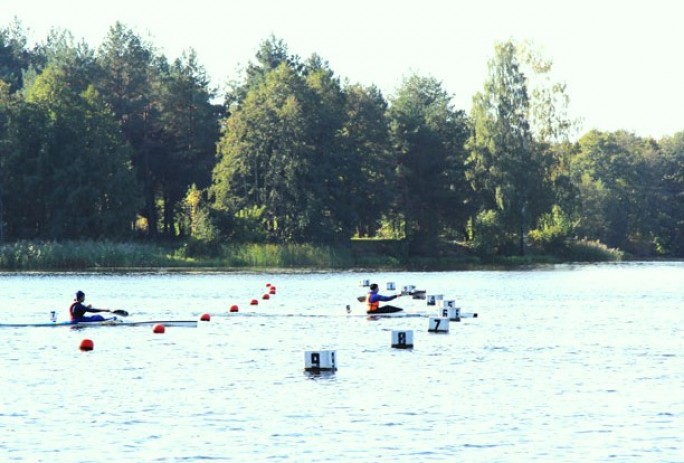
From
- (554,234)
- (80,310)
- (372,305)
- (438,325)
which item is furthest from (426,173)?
(80,310)

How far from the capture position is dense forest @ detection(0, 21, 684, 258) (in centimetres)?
10800

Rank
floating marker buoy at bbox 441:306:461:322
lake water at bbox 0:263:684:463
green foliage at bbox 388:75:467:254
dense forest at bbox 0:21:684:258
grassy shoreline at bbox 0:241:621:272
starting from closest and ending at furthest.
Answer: lake water at bbox 0:263:684:463
floating marker buoy at bbox 441:306:461:322
grassy shoreline at bbox 0:241:621:272
dense forest at bbox 0:21:684:258
green foliage at bbox 388:75:467:254

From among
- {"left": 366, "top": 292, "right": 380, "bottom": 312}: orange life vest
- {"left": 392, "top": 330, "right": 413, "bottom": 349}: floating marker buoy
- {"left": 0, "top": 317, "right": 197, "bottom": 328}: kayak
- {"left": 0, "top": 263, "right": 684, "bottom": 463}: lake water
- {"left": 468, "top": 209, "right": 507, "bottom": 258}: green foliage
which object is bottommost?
{"left": 0, "top": 263, "right": 684, "bottom": 463}: lake water

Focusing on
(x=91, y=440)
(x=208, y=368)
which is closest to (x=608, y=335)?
(x=208, y=368)

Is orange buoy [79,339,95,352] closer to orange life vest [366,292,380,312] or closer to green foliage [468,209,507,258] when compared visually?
orange life vest [366,292,380,312]

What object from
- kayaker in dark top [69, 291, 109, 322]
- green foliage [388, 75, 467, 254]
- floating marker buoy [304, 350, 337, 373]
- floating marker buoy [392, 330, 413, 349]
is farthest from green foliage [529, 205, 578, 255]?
floating marker buoy [304, 350, 337, 373]

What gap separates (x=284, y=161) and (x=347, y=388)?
271 ft

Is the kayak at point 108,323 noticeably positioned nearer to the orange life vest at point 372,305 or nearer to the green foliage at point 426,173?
the orange life vest at point 372,305

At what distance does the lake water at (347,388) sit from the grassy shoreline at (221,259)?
35.2 m

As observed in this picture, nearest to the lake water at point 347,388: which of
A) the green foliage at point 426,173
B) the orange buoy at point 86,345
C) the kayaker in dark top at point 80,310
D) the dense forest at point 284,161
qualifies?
the orange buoy at point 86,345

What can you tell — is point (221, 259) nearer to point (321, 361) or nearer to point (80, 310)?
point (80, 310)

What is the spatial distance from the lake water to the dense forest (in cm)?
5020

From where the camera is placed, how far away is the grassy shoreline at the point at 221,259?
308 feet

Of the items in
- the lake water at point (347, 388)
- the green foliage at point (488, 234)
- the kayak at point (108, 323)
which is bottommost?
the lake water at point (347, 388)
